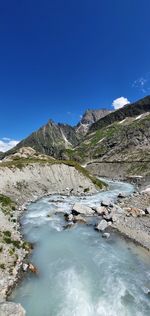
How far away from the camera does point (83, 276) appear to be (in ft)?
87.1

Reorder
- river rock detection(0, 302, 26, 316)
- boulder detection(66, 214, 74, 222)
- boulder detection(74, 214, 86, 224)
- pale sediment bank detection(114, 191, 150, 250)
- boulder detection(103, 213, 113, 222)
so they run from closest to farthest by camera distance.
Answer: river rock detection(0, 302, 26, 316) < pale sediment bank detection(114, 191, 150, 250) < boulder detection(103, 213, 113, 222) < boulder detection(74, 214, 86, 224) < boulder detection(66, 214, 74, 222)

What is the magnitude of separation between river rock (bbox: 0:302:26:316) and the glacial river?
1810 mm

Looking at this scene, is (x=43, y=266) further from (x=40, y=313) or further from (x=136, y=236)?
(x=136, y=236)

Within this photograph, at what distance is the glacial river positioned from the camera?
71.3 ft

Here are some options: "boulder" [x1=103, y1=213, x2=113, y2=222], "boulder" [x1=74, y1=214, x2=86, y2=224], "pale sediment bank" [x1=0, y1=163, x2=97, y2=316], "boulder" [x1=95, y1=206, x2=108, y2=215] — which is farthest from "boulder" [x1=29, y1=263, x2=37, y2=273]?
"boulder" [x1=95, y1=206, x2=108, y2=215]

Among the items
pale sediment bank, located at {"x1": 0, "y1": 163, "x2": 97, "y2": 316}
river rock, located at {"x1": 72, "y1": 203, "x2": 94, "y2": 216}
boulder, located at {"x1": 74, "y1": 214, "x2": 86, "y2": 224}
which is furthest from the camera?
river rock, located at {"x1": 72, "y1": 203, "x2": 94, "y2": 216}

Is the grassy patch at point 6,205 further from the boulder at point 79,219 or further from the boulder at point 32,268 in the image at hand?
the boulder at point 32,268

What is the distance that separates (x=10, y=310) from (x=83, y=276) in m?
9.33

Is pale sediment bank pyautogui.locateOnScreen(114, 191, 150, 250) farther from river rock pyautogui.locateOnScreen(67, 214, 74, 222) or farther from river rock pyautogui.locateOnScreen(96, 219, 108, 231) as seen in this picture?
river rock pyautogui.locateOnScreen(67, 214, 74, 222)

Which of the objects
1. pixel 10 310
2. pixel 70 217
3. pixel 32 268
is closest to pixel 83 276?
pixel 32 268

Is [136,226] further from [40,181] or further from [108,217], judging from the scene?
[40,181]

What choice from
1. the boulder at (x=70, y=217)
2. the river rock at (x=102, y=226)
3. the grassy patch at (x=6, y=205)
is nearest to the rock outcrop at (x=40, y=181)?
the grassy patch at (x=6, y=205)

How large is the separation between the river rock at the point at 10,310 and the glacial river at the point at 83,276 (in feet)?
5.94

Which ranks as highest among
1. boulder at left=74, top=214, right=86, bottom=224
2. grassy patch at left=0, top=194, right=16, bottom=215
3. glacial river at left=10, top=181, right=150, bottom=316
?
grassy patch at left=0, top=194, right=16, bottom=215
